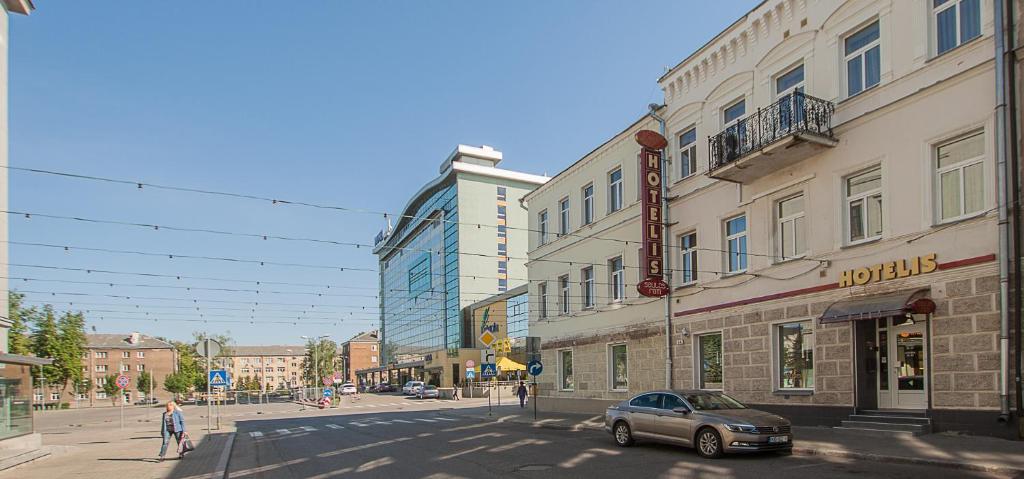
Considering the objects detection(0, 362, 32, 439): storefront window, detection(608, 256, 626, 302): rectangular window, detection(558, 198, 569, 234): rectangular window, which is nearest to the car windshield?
detection(608, 256, 626, 302): rectangular window

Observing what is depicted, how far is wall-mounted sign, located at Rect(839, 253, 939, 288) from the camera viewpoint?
14.2 metres

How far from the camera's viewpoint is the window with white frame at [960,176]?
13.6 m

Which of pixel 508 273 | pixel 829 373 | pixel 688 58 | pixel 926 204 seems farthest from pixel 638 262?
pixel 508 273

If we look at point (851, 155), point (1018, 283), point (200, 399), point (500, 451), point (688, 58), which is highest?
point (688, 58)

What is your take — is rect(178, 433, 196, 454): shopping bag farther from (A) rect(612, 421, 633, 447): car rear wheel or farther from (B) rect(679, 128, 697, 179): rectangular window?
(B) rect(679, 128, 697, 179): rectangular window

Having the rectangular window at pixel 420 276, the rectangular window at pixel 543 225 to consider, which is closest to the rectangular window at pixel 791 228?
the rectangular window at pixel 543 225

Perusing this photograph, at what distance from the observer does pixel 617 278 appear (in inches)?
1032

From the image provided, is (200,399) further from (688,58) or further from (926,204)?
(926,204)

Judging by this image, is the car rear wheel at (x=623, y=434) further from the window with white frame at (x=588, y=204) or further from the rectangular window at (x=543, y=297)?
the rectangular window at (x=543, y=297)

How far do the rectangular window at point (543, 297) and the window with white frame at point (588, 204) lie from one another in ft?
15.2

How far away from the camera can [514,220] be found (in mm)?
84500

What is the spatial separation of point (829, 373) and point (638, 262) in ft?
29.9

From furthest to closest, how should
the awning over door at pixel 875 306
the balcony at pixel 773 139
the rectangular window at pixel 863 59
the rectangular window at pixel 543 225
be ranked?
the rectangular window at pixel 543 225 < the balcony at pixel 773 139 < the rectangular window at pixel 863 59 < the awning over door at pixel 875 306

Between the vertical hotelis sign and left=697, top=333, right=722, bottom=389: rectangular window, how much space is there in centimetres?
205
